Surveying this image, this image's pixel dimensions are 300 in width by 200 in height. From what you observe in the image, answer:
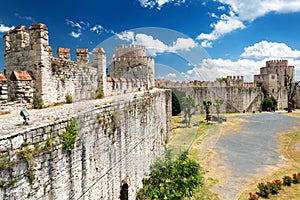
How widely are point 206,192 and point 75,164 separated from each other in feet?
26.6

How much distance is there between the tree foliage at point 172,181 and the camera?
809cm

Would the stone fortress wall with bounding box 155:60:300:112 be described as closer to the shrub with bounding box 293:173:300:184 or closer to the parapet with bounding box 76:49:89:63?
the shrub with bounding box 293:173:300:184

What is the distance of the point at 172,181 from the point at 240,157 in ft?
30.5

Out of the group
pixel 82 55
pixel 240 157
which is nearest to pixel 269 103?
pixel 240 157

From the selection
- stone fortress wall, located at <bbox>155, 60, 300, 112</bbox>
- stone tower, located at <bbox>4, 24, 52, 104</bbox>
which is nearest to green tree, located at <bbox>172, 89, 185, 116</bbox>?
stone fortress wall, located at <bbox>155, 60, 300, 112</bbox>

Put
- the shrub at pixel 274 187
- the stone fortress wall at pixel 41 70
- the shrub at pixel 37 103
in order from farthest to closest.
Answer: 1. the shrub at pixel 274 187
2. the shrub at pixel 37 103
3. the stone fortress wall at pixel 41 70

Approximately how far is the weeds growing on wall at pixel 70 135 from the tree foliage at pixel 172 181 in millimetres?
4491

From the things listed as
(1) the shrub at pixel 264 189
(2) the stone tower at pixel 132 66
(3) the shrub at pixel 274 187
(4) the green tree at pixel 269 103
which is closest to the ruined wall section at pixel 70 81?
(2) the stone tower at pixel 132 66

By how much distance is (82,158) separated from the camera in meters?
5.16

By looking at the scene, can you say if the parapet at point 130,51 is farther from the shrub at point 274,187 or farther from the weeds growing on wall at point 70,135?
the weeds growing on wall at point 70,135

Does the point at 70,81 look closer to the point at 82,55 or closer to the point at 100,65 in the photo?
the point at 82,55

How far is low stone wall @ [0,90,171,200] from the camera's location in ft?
10.7

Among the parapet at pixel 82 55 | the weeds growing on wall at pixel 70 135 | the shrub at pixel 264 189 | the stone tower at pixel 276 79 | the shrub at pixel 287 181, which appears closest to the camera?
the weeds growing on wall at pixel 70 135

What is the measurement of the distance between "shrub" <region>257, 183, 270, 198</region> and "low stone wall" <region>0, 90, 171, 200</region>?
19.1 feet
